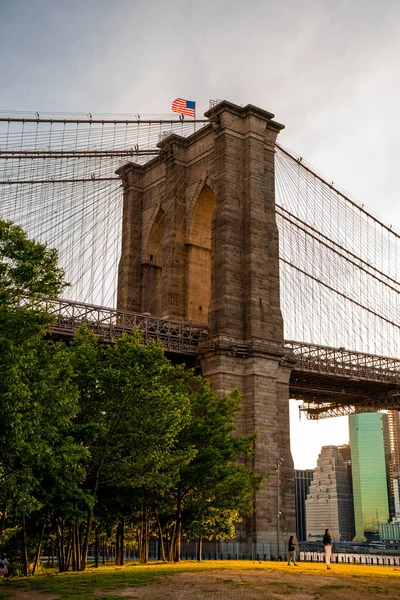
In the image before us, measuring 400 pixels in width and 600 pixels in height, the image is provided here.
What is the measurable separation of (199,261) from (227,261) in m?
7.88

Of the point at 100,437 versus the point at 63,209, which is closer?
the point at 100,437

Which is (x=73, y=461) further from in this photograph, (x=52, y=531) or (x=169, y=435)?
(x=52, y=531)

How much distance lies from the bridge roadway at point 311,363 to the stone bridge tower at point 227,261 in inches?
80.3

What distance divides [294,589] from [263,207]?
37.5 meters

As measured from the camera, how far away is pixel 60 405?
26.9 meters

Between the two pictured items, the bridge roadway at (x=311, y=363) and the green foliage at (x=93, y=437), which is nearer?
the green foliage at (x=93, y=437)

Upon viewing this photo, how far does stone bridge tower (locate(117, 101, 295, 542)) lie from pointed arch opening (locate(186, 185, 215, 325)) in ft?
0.30

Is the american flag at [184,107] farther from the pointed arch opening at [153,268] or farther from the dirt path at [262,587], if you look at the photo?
the dirt path at [262,587]

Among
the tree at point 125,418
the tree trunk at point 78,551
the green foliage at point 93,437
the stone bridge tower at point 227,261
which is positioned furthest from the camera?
the stone bridge tower at point 227,261

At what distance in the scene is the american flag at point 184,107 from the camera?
2347 inches

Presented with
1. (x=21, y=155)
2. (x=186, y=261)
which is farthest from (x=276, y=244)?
(x=21, y=155)

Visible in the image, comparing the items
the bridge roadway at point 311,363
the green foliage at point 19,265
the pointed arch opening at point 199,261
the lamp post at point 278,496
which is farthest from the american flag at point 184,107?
the green foliage at point 19,265

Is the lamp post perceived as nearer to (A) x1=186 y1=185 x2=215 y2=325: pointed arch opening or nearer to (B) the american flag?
(A) x1=186 y1=185 x2=215 y2=325: pointed arch opening

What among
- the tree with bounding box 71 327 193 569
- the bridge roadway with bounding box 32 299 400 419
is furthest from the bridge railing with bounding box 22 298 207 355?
the tree with bounding box 71 327 193 569
